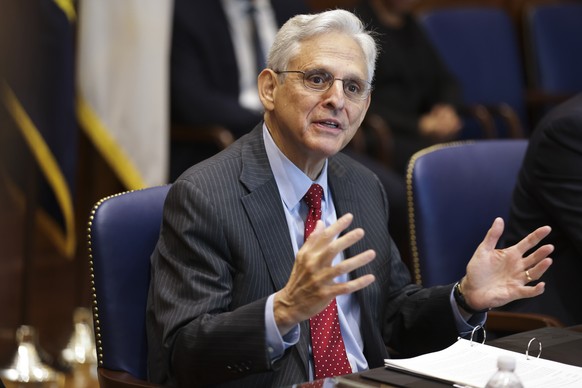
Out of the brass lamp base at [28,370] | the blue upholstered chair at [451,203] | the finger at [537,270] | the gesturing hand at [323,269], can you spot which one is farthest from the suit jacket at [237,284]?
the brass lamp base at [28,370]

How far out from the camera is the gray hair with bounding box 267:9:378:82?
2252 mm

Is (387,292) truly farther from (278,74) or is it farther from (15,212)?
(15,212)

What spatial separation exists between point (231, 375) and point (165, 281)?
0.81ft

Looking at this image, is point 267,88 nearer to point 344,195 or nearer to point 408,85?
point 344,195

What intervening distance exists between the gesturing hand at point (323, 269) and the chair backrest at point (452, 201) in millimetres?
1029

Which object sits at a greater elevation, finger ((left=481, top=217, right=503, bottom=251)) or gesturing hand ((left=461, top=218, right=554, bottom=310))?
finger ((left=481, top=217, right=503, bottom=251))

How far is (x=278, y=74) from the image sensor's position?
7.54ft

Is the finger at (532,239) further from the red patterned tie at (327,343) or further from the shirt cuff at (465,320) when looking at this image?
the red patterned tie at (327,343)

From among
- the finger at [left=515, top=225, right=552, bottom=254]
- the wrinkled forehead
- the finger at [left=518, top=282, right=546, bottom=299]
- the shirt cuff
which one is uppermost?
the wrinkled forehead

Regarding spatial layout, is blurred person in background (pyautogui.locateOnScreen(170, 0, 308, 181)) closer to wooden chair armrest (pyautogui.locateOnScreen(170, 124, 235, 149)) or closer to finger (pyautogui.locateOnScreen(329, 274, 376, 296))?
wooden chair armrest (pyautogui.locateOnScreen(170, 124, 235, 149))

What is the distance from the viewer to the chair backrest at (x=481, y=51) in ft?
17.6

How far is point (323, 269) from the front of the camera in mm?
1823

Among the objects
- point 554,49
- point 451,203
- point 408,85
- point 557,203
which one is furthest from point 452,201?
point 554,49

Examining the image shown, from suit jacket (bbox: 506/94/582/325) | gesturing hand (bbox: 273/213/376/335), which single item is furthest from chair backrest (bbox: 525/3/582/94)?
gesturing hand (bbox: 273/213/376/335)
